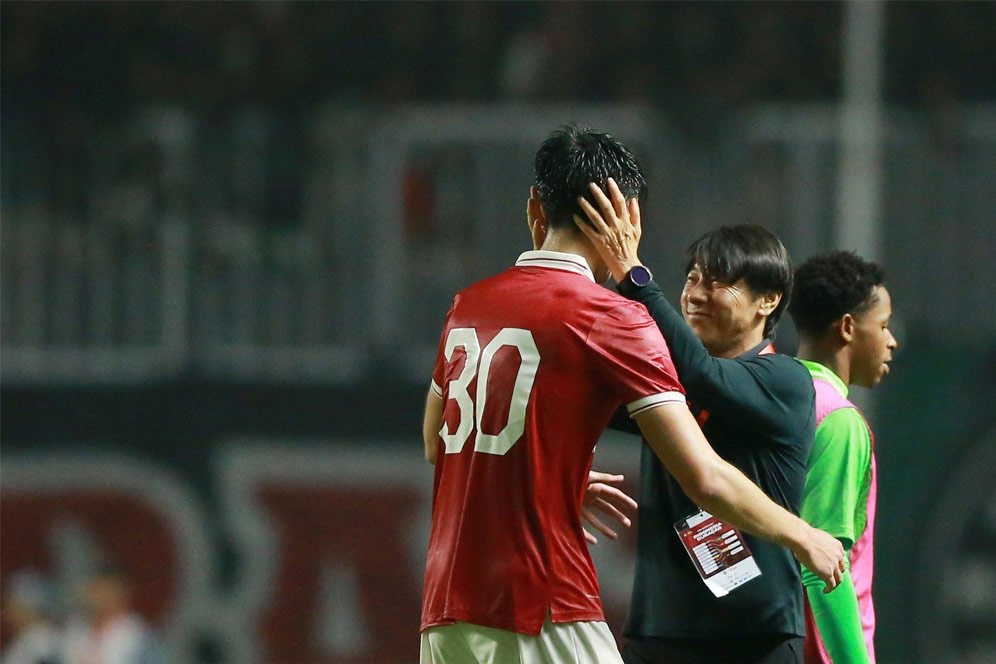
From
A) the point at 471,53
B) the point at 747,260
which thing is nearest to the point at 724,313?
the point at 747,260

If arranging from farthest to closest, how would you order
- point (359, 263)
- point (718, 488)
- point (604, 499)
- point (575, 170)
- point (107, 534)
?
point (359, 263), point (107, 534), point (604, 499), point (575, 170), point (718, 488)

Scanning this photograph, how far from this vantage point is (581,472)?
2.63m

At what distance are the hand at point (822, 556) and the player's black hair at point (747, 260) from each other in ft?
1.83

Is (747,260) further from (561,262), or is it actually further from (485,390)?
(485,390)

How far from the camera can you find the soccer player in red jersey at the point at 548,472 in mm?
2566

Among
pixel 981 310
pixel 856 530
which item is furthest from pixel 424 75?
pixel 856 530

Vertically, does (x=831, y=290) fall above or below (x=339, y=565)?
above

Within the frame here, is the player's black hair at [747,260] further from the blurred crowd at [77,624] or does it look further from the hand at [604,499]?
the blurred crowd at [77,624]

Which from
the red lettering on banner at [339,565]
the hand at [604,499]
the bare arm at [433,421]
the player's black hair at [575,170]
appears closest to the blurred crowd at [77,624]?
the red lettering on banner at [339,565]

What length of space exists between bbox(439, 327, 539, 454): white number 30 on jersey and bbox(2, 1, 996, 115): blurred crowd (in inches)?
293

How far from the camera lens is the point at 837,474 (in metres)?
3.02

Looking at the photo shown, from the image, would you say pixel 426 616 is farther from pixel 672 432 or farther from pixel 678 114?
pixel 678 114

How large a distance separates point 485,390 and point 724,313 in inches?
23.7

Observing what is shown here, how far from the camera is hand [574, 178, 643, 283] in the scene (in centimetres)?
269
